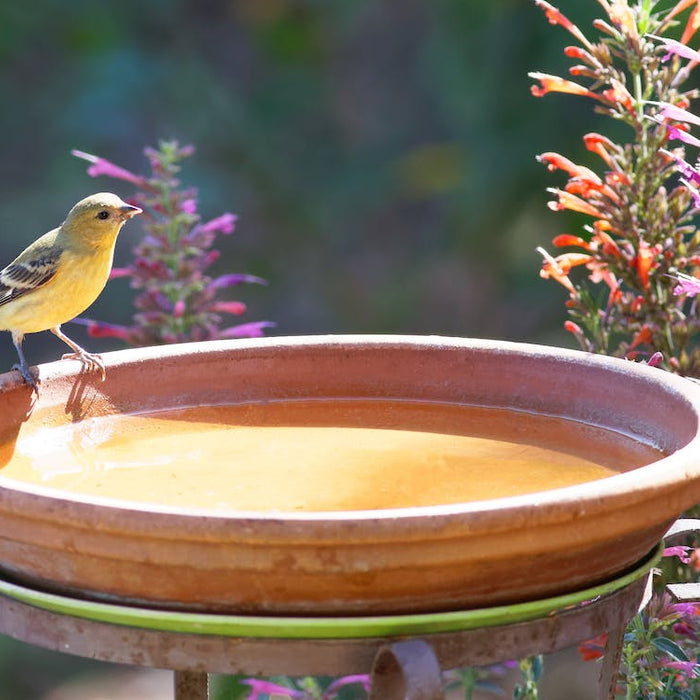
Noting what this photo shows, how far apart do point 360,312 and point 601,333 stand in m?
3.97

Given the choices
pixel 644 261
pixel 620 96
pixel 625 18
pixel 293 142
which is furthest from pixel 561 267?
pixel 293 142

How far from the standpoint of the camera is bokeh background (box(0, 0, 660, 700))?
5.92m

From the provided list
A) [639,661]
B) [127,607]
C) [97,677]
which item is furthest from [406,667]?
[97,677]

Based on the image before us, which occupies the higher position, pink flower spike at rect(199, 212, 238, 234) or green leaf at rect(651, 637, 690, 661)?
pink flower spike at rect(199, 212, 238, 234)

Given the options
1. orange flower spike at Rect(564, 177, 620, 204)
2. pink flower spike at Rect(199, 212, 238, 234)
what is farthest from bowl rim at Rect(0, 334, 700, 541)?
pink flower spike at Rect(199, 212, 238, 234)

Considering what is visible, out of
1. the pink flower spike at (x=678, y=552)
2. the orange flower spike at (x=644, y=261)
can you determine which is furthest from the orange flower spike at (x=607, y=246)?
the pink flower spike at (x=678, y=552)

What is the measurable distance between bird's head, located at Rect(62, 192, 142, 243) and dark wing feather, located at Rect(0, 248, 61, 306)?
0.08m

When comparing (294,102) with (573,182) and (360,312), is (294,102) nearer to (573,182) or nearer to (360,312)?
(360,312)

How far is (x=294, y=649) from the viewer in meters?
1.39

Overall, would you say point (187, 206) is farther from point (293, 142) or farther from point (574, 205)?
point (293, 142)

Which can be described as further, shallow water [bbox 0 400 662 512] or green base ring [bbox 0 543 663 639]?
shallow water [bbox 0 400 662 512]

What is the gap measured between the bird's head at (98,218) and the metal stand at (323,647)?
1360 millimetres

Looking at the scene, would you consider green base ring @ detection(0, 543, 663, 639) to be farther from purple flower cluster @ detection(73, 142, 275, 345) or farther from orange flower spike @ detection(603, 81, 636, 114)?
purple flower cluster @ detection(73, 142, 275, 345)

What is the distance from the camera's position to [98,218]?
2809 millimetres
